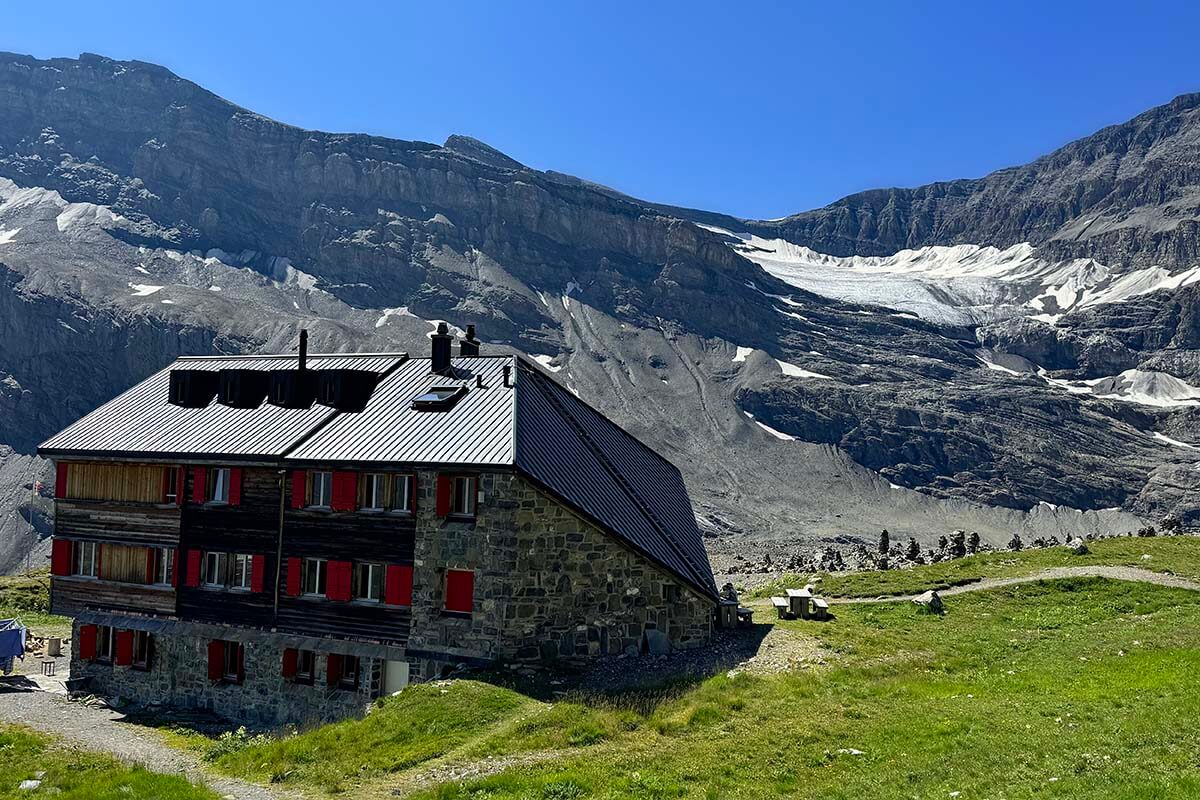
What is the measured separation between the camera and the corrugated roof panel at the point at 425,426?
3209cm

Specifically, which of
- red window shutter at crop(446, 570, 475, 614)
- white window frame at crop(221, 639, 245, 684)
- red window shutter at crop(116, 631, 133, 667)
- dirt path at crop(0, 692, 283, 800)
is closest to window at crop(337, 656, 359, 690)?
red window shutter at crop(446, 570, 475, 614)

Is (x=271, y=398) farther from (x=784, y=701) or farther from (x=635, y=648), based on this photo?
(x=784, y=701)

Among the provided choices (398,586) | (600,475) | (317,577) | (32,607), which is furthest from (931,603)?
(32,607)

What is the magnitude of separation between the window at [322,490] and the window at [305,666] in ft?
17.2

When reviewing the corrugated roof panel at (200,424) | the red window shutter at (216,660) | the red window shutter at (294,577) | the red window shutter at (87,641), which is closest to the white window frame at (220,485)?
the corrugated roof panel at (200,424)

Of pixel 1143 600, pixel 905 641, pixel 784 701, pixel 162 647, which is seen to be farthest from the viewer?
pixel 1143 600

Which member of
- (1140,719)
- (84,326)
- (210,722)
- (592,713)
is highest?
(84,326)

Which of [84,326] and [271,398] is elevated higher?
[84,326]

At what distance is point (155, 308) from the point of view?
19738 centimetres

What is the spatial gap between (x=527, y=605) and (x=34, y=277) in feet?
657

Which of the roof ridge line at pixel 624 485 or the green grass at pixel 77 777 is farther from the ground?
the roof ridge line at pixel 624 485

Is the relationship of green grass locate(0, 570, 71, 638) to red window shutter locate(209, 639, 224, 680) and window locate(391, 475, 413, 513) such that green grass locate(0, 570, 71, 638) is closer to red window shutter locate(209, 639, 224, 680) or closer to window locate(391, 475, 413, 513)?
red window shutter locate(209, 639, 224, 680)

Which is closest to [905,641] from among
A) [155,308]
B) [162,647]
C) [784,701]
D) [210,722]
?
[784,701]

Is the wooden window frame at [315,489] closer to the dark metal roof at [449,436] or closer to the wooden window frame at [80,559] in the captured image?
the dark metal roof at [449,436]
